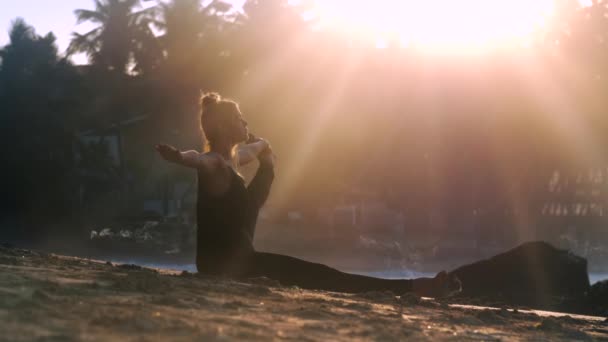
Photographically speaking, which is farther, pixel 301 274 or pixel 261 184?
pixel 261 184

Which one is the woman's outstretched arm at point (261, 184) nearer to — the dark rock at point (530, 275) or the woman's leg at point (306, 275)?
the woman's leg at point (306, 275)

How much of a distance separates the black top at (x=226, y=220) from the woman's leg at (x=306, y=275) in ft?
0.45

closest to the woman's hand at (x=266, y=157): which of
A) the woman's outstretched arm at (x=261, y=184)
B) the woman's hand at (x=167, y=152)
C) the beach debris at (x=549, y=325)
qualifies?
the woman's outstretched arm at (x=261, y=184)

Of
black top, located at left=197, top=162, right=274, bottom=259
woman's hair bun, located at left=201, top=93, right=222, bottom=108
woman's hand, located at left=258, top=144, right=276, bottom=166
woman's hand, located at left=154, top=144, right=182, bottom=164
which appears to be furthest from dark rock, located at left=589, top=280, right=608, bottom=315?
woman's hand, located at left=154, top=144, right=182, bottom=164

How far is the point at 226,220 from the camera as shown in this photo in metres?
6.91

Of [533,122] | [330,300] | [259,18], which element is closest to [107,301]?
[330,300]

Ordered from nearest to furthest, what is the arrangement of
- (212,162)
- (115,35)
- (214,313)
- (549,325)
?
(214,313) < (549,325) < (212,162) < (115,35)

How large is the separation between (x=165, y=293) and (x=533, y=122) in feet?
91.4

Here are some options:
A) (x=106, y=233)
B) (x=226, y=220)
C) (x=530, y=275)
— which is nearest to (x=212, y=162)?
(x=226, y=220)

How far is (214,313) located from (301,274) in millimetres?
2194

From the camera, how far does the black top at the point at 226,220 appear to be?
271 inches

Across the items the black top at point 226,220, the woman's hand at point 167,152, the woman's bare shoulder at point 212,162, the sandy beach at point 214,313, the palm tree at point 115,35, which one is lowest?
the sandy beach at point 214,313

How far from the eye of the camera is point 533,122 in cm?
3197

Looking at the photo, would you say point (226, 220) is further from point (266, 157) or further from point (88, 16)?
point (88, 16)
